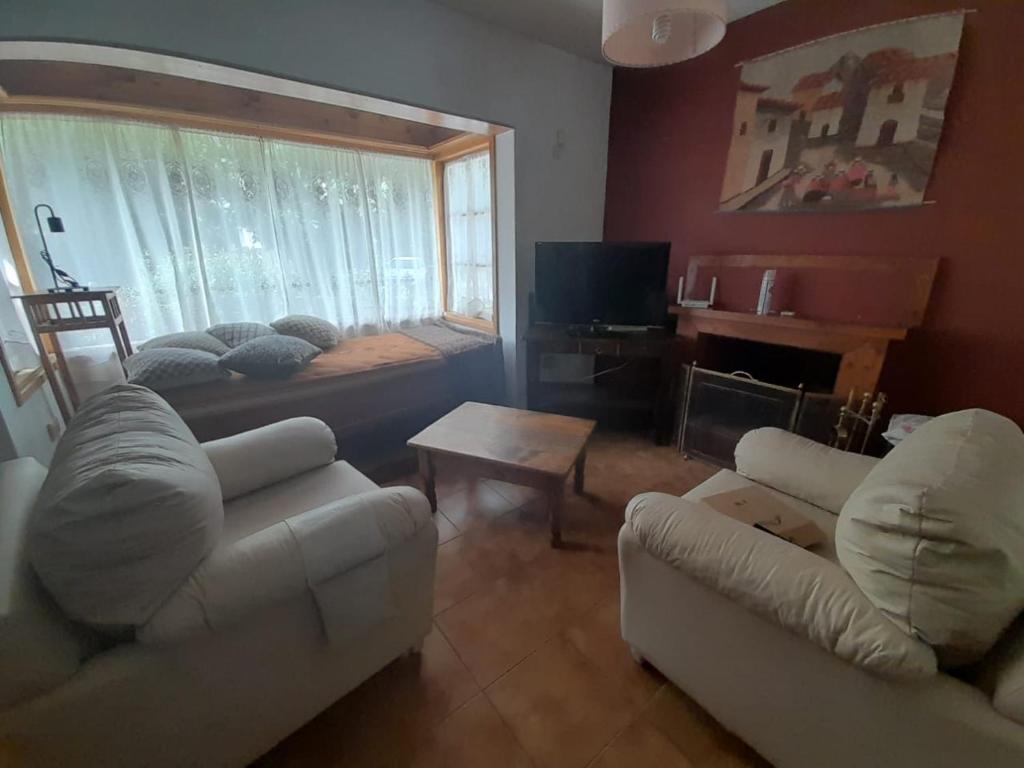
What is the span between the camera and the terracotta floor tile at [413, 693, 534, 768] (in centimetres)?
107

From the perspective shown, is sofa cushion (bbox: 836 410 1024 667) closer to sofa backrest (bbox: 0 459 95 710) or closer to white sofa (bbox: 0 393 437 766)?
white sofa (bbox: 0 393 437 766)

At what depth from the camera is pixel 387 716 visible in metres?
1.17

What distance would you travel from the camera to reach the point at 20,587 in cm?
71

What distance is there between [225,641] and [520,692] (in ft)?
2.75

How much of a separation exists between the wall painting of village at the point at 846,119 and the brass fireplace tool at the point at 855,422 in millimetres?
979

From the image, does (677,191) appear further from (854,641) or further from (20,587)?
(20,587)

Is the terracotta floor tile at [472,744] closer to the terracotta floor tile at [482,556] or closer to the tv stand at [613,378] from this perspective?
the terracotta floor tile at [482,556]

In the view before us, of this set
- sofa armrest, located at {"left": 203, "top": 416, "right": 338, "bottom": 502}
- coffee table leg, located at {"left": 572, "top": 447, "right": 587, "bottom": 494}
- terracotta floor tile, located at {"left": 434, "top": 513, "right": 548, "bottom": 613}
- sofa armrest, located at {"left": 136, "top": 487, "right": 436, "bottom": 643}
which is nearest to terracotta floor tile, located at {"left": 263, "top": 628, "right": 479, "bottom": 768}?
terracotta floor tile, located at {"left": 434, "top": 513, "right": 548, "bottom": 613}

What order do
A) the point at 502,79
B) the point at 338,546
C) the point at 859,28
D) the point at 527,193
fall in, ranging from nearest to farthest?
the point at 338,546 < the point at 859,28 < the point at 502,79 < the point at 527,193

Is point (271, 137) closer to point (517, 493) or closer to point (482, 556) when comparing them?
point (517, 493)

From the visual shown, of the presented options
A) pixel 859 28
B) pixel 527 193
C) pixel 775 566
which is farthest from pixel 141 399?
pixel 859 28

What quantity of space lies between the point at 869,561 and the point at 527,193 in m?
2.61

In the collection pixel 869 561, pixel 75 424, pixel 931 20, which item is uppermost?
pixel 931 20

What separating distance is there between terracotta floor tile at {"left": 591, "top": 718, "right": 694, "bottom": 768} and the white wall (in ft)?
7.37
